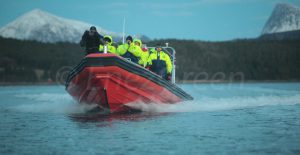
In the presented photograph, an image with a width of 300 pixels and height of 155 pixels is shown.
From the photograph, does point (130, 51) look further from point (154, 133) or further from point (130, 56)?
point (154, 133)

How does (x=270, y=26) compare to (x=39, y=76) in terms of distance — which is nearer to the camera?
(x=39, y=76)


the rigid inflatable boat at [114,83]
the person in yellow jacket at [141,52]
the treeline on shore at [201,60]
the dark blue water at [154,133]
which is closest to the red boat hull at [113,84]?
the rigid inflatable boat at [114,83]

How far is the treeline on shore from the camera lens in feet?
215

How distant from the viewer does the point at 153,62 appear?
17.3 m

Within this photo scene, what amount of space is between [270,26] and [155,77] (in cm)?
8466

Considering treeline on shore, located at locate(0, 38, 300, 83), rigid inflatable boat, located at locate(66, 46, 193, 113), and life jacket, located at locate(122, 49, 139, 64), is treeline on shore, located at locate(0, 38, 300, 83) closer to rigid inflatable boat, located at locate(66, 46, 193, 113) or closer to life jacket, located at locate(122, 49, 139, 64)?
life jacket, located at locate(122, 49, 139, 64)

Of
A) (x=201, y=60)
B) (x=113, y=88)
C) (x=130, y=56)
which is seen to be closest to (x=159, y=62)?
(x=130, y=56)

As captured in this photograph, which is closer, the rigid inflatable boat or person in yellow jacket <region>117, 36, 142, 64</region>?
the rigid inflatable boat

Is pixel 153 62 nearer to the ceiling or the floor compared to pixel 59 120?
nearer to the ceiling

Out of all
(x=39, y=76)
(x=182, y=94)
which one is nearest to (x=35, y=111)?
(x=182, y=94)

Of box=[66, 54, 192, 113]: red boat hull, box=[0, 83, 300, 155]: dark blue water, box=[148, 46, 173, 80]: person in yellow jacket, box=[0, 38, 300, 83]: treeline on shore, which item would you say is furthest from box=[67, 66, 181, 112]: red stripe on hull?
box=[0, 38, 300, 83]: treeline on shore

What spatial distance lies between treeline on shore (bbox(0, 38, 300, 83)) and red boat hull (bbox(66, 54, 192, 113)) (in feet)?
148

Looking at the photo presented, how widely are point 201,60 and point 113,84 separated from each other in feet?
238

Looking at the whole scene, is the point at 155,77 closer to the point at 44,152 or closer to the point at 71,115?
the point at 71,115
